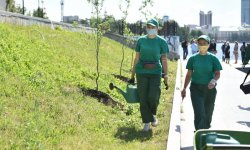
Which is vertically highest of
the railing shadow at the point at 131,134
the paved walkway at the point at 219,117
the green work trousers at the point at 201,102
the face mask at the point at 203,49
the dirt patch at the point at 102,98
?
the face mask at the point at 203,49

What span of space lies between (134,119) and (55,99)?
4.89ft

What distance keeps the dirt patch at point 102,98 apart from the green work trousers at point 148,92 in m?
2.28

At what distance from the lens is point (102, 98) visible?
11539 mm

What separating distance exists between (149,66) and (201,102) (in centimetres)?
114

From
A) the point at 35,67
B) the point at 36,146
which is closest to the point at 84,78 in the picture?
the point at 35,67

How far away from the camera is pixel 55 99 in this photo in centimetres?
975

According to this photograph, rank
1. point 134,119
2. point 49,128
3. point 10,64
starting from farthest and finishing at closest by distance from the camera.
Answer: point 10,64, point 134,119, point 49,128

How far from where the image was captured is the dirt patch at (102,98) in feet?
37.0

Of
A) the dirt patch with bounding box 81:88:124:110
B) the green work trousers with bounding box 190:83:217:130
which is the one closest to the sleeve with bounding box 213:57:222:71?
the green work trousers with bounding box 190:83:217:130

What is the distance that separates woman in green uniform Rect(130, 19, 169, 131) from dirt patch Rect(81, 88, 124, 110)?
231 centimetres

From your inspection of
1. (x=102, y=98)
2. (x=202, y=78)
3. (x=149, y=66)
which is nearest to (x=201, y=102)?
(x=202, y=78)

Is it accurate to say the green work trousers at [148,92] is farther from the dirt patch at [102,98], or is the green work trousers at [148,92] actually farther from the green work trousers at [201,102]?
the dirt patch at [102,98]

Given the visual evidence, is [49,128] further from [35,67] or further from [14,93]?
[35,67]

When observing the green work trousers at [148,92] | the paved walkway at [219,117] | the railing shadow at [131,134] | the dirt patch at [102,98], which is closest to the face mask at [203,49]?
the green work trousers at [148,92]
